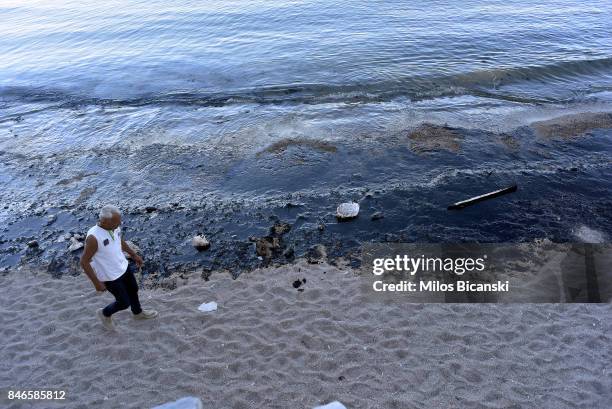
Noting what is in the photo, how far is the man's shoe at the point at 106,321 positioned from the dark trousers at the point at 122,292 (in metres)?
0.11

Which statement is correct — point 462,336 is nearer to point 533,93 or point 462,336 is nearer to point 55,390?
point 55,390

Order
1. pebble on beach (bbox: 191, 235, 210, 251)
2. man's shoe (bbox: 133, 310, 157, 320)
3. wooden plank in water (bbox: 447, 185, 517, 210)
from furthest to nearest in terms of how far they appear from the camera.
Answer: wooden plank in water (bbox: 447, 185, 517, 210)
pebble on beach (bbox: 191, 235, 210, 251)
man's shoe (bbox: 133, 310, 157, 320)

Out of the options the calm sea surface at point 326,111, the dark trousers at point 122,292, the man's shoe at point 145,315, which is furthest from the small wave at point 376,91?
the dark trousers at point 122,292

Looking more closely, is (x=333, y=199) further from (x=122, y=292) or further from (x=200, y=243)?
(x=122, y=292)

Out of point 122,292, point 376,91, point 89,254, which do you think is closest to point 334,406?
point 122,292

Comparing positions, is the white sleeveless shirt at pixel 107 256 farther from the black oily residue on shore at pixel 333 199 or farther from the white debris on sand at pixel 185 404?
the black oily residue on shore at pixel 333 199

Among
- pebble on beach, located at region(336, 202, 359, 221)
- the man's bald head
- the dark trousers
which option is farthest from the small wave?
the man's bald head

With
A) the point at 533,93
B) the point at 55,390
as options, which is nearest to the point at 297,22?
the point at 533,93

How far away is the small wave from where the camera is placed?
725 inches

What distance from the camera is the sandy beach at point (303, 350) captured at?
240 inches

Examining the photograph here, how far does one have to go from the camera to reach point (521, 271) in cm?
852

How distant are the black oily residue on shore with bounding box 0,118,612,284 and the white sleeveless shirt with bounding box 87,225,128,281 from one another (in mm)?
2396

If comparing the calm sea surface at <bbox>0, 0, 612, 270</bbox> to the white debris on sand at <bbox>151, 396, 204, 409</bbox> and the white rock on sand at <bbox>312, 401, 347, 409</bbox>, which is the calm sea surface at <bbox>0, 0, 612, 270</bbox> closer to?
the white rock on sand at <bbox>312, 401, 347, 409</bbox>

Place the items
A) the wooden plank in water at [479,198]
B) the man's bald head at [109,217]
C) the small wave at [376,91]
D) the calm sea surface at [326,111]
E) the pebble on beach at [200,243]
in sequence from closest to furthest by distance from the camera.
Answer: the man's bald head at [109,217]
the pebble on beach at [200,243]
the wooden plank in water at [479,198]
the calm sea surface at [326,111]
the small wave at [376,91]
